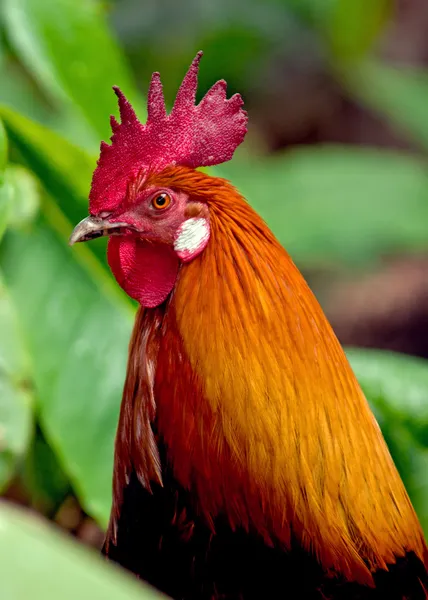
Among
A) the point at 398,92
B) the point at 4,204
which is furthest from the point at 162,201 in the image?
the point at 398,92

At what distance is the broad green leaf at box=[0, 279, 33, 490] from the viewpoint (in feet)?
6.12

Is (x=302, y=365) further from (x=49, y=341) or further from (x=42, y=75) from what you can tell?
(x=42, y=75)

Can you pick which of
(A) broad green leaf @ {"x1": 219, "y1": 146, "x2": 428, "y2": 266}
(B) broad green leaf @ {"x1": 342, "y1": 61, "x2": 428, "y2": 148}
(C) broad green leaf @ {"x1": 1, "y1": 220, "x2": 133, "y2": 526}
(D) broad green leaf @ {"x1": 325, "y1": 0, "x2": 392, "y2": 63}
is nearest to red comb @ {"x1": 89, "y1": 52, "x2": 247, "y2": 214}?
(C) broad green leaf @ {"x1": 1, "y1": 220, "x2": 133, "y2": 526}

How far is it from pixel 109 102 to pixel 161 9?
10.0 feet

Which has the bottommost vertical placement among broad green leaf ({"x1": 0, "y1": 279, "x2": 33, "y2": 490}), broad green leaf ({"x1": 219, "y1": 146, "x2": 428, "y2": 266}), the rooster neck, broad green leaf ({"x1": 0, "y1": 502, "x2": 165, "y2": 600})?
broad green leaf ({"x1": 0, "y1": 279, "x2": 33, "y2": 490})

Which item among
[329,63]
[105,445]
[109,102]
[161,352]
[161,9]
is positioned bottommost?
[105,445]

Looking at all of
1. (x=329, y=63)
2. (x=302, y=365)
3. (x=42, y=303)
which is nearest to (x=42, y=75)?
(x=42, y=303)

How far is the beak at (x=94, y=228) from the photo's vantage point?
4.89ft

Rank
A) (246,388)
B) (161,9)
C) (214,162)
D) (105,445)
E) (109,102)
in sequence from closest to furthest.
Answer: (246,388) < (214,162) < (105,445) < (109,102) < (161,9)

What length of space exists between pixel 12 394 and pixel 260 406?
726 mm

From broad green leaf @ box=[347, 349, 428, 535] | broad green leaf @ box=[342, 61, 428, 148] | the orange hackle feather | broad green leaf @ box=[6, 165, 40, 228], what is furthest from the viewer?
broad green leaf @ box=[342, 61, 428, 148]

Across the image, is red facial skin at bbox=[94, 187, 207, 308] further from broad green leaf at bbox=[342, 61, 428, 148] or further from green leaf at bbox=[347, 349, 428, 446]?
broad green leaf at bbox=[342, 61, 428, 148]

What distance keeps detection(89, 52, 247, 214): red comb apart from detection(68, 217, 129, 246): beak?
3cm

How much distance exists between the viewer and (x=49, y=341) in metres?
2.21
